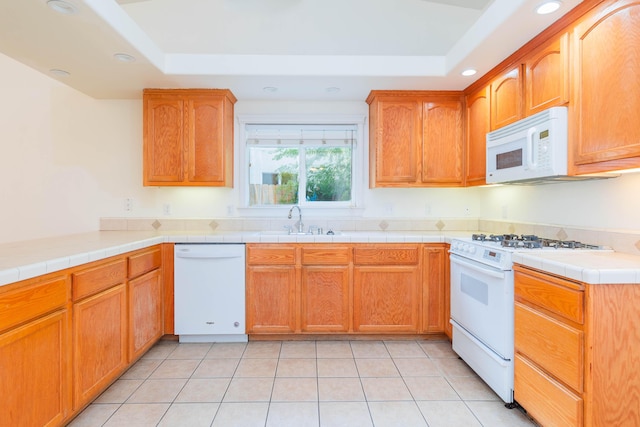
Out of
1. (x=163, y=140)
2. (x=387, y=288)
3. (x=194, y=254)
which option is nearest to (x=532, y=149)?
(x=387, y=288)

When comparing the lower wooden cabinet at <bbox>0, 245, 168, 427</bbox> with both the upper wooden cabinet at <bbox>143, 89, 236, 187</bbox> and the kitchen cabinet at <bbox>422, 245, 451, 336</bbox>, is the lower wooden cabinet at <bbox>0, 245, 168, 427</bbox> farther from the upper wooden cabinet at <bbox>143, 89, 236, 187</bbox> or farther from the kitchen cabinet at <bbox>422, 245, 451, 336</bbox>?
the kitchen cabinet at <bbox>422, 245, 451, 336</bbox>

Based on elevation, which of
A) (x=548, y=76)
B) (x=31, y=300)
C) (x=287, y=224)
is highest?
(x=548, y=76)

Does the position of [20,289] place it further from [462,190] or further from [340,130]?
[462,190]

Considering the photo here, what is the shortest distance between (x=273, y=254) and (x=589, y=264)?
2.06m

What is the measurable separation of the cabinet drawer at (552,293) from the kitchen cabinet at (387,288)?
1.04m

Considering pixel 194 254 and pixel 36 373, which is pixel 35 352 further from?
pixel 194 254

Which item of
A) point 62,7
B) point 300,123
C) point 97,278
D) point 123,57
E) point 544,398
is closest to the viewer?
point 544,398

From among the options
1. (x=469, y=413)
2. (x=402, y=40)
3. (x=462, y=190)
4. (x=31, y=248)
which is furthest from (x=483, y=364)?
(x=31, y=248)

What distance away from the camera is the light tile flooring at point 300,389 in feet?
6.09

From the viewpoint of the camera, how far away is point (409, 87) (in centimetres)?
304

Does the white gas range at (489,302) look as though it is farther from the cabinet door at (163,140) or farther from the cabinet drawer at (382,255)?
the cabinet door at (163,140)

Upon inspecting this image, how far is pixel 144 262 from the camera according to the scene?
2.52m

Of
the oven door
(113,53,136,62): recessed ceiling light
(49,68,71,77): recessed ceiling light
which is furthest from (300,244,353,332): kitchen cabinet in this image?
(49,68,71,77): recessed ceiling light

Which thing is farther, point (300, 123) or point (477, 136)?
point (300, 123)
